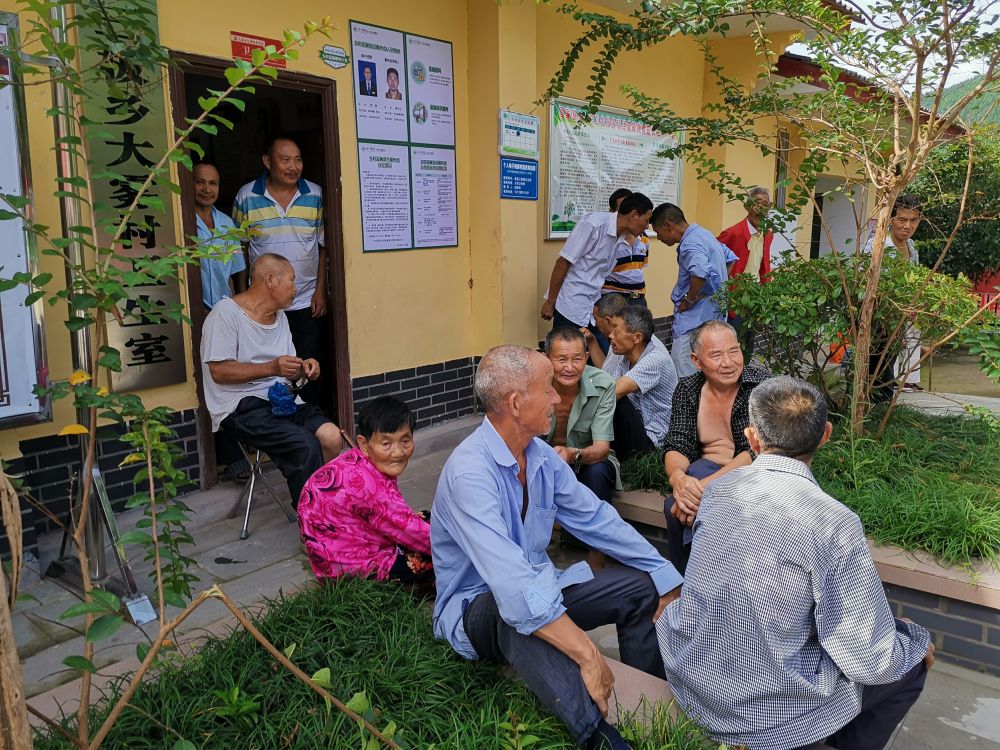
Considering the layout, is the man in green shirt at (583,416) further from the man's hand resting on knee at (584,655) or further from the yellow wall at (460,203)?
the yellow wall at (460,203)

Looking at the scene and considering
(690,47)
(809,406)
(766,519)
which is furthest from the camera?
(690,47)

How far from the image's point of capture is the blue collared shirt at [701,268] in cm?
566

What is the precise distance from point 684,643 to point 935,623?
164cm

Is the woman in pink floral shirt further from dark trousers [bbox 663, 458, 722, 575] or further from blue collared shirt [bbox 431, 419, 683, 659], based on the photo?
dark trousers [bbox 663, 458, 722, 575]

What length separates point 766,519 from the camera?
6.63ft

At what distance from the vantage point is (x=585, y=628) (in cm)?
258

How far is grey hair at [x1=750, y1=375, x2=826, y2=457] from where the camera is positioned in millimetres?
2184

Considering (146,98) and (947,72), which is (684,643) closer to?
(947,72)

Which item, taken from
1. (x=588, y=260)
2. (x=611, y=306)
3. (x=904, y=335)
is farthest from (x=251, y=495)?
(x=904, y=335)

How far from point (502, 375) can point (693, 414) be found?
151 cm

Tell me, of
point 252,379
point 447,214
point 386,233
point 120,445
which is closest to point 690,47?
point 447,214

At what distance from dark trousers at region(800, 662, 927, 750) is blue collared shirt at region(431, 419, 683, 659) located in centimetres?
67

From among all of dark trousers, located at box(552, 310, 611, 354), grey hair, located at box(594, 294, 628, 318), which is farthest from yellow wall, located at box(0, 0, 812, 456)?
grey hair, located at box(594, 294, 628, 318)

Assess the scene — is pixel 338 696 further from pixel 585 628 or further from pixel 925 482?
pixel 925 482
